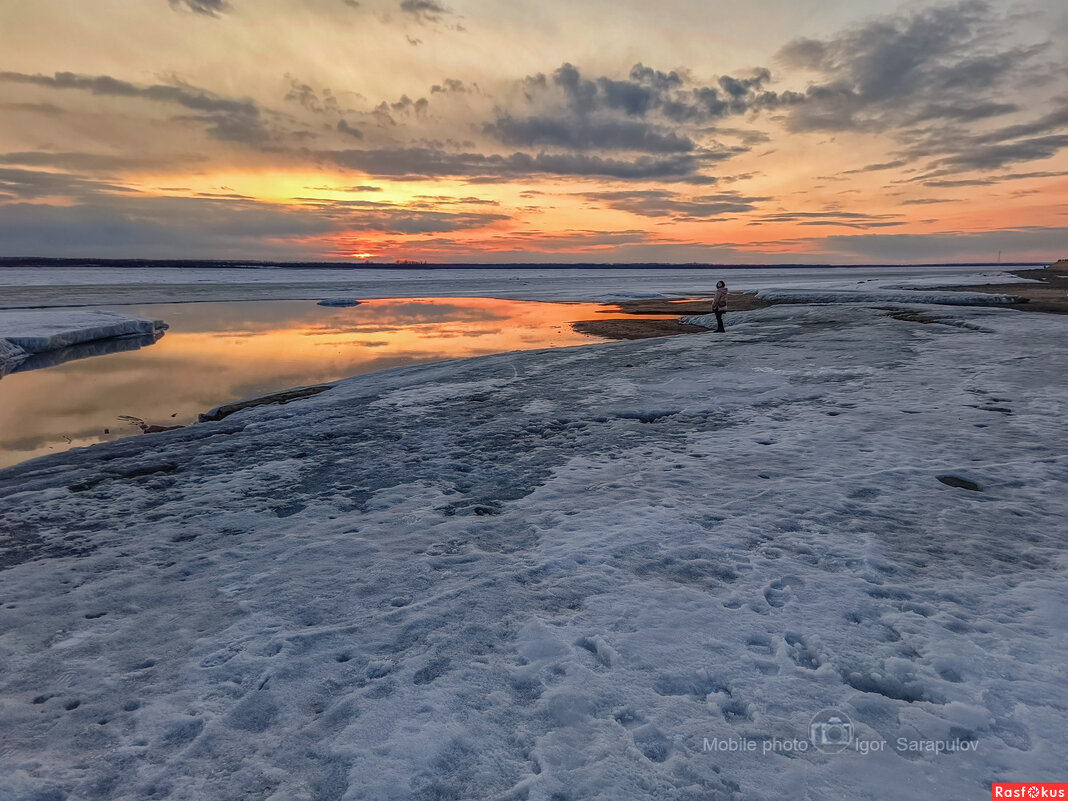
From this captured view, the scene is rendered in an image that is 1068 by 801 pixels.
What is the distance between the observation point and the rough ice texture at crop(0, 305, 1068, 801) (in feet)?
9.79

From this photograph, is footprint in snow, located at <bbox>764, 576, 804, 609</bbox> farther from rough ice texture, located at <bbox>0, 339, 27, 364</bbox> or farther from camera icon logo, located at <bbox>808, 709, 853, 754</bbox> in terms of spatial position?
rough ice texture, located at <bbox>0, 339, 27, 364</bbox>

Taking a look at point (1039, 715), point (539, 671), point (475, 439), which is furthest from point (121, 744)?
point (475, 439)

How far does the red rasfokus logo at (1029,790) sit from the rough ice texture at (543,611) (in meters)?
0.08

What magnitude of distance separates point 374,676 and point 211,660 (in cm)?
115

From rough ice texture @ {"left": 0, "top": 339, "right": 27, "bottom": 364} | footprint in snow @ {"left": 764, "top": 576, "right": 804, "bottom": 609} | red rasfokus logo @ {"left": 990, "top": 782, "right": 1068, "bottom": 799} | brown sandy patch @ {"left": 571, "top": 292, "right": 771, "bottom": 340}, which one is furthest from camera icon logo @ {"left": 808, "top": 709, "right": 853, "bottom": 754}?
rough ice texture @ {"left": 0, "top": 339, "right": 27, "bottom": 364}

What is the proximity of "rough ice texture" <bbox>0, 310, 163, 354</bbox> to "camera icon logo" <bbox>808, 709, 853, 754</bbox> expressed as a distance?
24.0 m

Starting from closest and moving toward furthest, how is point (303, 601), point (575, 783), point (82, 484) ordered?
1. point (575, 783)
2. point (303, 601)
3. point (82, 484)

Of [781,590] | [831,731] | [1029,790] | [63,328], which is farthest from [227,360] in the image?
[1029,790]

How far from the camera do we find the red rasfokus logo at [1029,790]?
2668 millimetres

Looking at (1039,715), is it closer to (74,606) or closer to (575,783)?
(575,783)

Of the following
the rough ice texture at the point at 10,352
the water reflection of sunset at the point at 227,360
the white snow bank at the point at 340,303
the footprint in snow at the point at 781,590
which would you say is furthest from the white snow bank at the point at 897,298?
the rough ice texture at the point at 10,352

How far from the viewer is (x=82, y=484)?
7.23 metres

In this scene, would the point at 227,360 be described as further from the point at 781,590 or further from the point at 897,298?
the point at 897,298

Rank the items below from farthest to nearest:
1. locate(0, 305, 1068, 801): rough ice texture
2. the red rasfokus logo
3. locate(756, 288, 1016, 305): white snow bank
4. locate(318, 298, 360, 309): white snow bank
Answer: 1. locate(318, 298, 360, 309): white snow bank
2. locate(756, 288, 1016, 305): white snow bank
3. locate(0, 305, 1068, 801): rough ice texture
4. the red rasfokus logo
